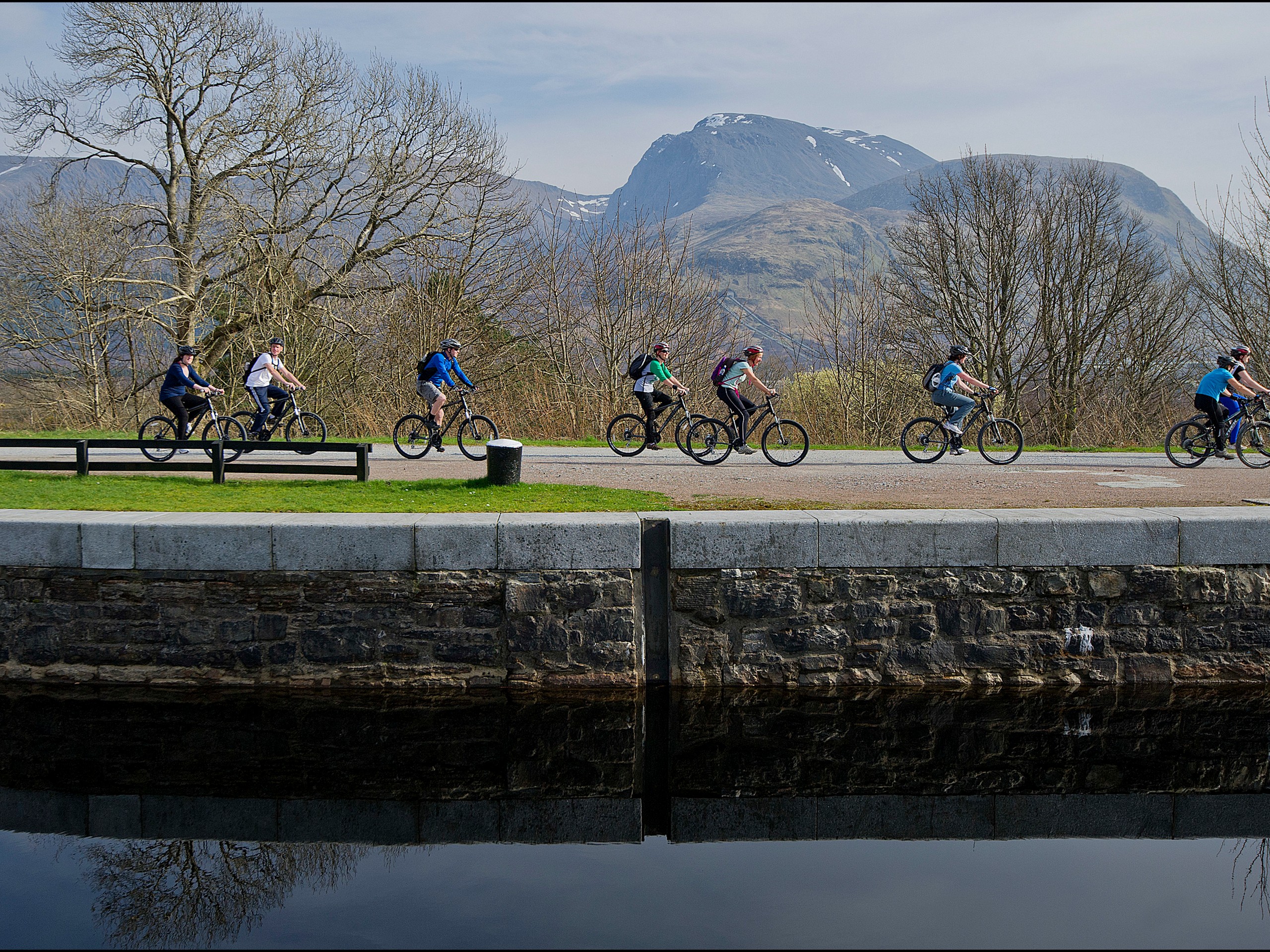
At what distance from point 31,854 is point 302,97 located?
23710mm

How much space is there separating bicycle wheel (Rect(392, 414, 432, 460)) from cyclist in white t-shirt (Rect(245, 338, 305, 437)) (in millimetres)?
1623

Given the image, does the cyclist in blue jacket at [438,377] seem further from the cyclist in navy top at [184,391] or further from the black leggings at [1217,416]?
the black leggings at [1217,416]

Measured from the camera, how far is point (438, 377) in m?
12.9

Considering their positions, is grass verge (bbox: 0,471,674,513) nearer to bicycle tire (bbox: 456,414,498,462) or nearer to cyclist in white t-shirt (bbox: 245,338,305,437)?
bicycle tire (bbox: 456,414,498,462)

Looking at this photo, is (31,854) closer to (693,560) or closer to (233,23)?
(693,560)

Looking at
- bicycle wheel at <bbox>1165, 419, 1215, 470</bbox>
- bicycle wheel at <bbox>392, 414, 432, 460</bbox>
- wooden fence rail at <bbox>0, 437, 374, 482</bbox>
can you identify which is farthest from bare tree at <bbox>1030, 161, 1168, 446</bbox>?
wooden fence rail at <bbox>0, 437, 374, 482</bbox>

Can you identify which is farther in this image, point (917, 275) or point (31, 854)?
point (917, 275)

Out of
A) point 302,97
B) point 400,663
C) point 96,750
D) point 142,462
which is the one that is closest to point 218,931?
point 96,750

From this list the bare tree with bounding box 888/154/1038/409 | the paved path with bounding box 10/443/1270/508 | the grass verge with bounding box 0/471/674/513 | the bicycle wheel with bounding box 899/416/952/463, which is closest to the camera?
the grass verge with bounding box 0/471/674/513

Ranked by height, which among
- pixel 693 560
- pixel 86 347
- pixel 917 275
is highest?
pixel 917 275

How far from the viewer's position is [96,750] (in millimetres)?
5652

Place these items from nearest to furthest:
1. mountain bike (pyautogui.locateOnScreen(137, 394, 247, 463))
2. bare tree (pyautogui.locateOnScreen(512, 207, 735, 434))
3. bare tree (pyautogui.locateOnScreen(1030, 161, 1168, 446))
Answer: mountain bike (pyautogui.locateOnScreen(137, 394, 247, 463))
bare tree (pyautogui.locateOnScreen(512, 207, 735, 434))
bare tree (pyautogui.locateOnScreen(1030, 161, 1168, 446))

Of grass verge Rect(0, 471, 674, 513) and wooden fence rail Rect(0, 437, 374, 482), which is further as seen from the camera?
wooden fence rail Rect(0, 437, 374, 482)

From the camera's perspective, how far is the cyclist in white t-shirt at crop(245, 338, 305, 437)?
13805 millimetres
